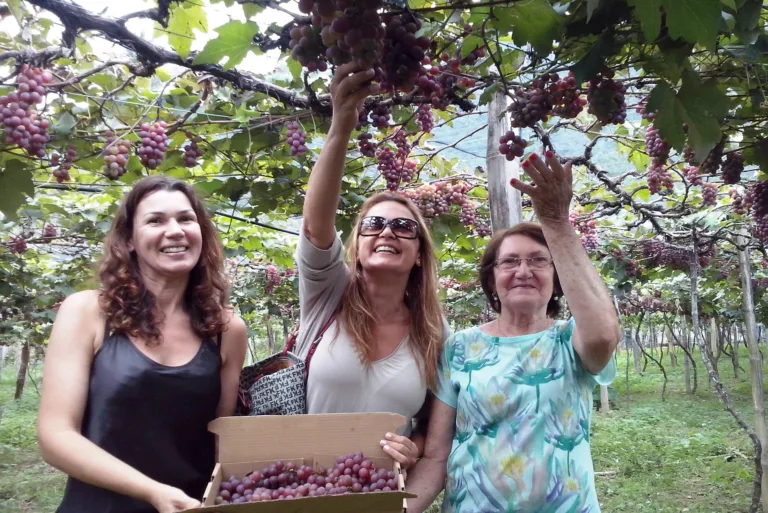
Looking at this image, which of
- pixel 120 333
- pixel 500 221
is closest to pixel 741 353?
pixel 500 221

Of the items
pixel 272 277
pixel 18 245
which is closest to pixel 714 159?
pixel 18 245

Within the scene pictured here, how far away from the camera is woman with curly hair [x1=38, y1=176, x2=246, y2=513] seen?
144cm

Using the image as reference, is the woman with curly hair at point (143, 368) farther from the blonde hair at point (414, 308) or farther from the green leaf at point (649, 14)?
the green leaf at point (649, 14)

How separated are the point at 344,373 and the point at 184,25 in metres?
1.41

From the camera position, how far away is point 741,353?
24500mm

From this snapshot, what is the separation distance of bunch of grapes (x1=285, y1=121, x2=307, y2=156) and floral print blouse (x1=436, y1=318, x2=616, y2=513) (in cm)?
125

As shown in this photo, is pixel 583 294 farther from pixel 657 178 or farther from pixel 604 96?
pixel 657 178

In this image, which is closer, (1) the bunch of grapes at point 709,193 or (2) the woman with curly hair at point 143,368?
(2) the woman with curly hair at point 143,368

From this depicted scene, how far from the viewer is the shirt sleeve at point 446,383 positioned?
1.82 meters

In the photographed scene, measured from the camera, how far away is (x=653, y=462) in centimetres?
806

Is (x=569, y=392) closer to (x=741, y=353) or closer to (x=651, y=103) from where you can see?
(x=651, y=103)

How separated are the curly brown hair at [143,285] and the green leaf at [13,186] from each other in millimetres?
1106

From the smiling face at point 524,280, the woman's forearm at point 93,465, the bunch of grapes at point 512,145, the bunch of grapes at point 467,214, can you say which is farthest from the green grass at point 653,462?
the woman's forearm at point 93,465

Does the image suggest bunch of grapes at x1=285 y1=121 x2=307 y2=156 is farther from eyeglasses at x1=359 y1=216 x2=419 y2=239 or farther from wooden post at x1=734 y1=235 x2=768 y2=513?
wooden post at x1=734 y1=235 x2=768 y2=513
